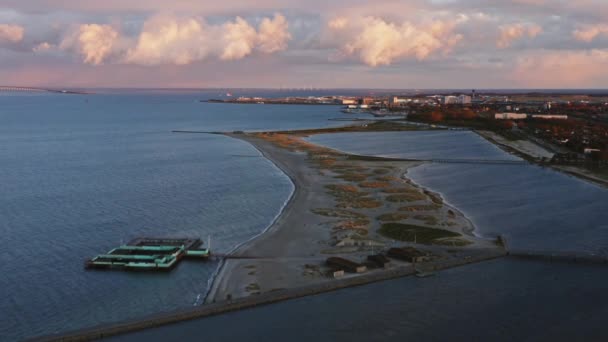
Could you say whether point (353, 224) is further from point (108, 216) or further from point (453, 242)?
point (108, 216)

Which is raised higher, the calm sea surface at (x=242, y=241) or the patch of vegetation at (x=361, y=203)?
the patch of vegetation at (x=361, y=203)

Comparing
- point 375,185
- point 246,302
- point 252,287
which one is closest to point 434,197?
point 375,185

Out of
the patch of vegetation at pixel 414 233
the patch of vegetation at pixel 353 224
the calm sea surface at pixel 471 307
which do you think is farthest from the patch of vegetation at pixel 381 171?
the patch of vegetation at pixel 414 233

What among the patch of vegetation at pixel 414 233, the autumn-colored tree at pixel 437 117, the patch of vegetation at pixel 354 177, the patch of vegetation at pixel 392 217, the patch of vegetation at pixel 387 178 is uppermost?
the autumn-colored tree at pixel 437 117

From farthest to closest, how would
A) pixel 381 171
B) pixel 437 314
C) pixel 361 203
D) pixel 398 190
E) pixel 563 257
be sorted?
pixel 381 171 < pixel 398 190 < pixel 361 203 < pixel 563 257 < pixel 437 314

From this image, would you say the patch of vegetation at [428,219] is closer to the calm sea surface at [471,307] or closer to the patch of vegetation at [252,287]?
the calm sea surface at [471,307]
